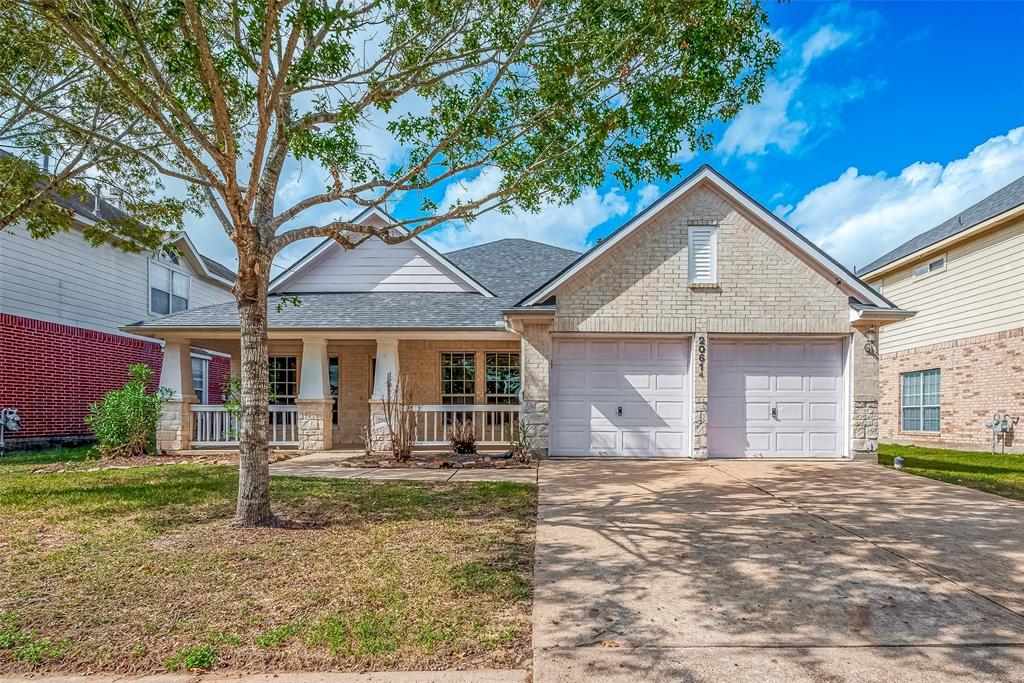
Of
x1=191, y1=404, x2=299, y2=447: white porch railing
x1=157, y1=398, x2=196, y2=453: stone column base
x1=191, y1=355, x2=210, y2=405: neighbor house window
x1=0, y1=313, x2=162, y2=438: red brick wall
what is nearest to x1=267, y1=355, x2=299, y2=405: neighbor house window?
x1=191, y1=404, x2=299, y2=447: white porch railing

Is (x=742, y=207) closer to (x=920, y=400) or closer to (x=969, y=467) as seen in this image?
(x=969, y=467)

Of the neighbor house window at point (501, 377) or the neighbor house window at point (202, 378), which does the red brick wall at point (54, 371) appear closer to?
the neighbor house window at point (202, 378)

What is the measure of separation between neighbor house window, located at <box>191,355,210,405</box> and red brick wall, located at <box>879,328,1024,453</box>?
23349 mm

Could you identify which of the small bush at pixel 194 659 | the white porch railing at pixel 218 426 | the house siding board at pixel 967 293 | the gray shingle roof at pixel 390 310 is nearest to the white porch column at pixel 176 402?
the white porch railing at pixel 218 426

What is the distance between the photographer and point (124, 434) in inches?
460

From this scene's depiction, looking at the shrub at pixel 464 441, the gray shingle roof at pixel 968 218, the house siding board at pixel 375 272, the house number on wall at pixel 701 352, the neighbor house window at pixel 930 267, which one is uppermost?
the gray shingle roof at pixel 968 218

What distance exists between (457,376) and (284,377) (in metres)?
4.55

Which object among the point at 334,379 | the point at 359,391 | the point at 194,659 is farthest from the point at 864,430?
the point at 334,379

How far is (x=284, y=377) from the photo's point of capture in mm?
14047

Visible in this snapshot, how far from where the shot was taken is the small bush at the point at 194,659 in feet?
10.0

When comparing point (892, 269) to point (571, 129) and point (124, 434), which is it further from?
point (124, 434)

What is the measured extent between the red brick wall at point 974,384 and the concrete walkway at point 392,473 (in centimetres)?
1214

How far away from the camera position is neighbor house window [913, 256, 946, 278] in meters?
15.6

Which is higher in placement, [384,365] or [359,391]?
[384,365]
